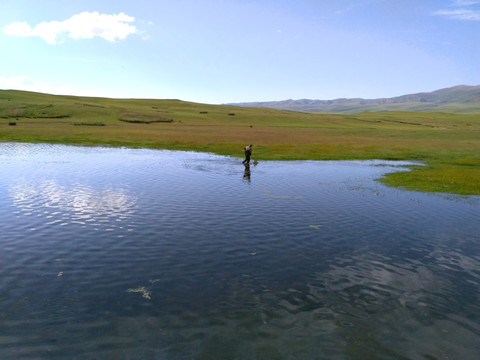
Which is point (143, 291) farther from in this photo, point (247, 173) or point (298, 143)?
point (298, 143)

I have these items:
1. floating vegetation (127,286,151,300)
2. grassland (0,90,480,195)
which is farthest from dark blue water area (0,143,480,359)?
grassland (0,90,480,195)

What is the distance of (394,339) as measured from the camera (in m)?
11.6

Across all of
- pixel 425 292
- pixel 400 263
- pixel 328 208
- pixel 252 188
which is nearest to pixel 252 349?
pixel 425 292

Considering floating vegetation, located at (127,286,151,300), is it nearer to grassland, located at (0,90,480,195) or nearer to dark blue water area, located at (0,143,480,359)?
dark blue water area, located at (0,143,480,359)

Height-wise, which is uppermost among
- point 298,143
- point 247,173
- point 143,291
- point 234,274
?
point 298,143

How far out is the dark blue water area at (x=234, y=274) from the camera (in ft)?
36.7

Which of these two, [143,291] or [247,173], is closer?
[143,291]

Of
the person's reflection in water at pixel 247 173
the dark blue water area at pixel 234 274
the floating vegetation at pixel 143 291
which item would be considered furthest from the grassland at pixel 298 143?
the floating vegetation at pixel 143 291

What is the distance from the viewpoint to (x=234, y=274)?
15.6 m

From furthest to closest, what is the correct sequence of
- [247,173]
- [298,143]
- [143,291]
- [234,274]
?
[298,143] < [247,173] < [234,274] < [143,291]

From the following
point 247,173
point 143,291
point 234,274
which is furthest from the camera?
point 247,173

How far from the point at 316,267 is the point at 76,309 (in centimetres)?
976

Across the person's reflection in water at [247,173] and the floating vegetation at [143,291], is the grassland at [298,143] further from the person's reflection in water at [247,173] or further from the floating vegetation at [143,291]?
the floating vegetation at [143,291]

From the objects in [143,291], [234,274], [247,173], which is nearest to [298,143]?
[247,173]
